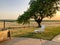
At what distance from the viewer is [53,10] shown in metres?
11.6

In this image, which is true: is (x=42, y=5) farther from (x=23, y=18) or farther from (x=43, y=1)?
(x=23, y=18)

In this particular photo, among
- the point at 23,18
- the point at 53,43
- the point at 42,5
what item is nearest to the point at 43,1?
the point at 42,5

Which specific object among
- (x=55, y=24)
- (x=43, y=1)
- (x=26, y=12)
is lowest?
(x=55, y=24)

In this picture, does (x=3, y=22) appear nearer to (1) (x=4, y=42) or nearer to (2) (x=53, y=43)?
(1) (x=4, y=42)

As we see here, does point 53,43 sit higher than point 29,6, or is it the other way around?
point 29,6

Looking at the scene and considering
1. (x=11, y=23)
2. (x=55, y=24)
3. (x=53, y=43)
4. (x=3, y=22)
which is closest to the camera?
(x=53, y=43)

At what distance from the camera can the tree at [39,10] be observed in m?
10.5

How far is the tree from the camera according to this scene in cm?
1051

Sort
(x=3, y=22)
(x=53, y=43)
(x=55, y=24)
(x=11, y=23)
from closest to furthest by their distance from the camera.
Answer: (x=53, y=43), (x=3, y=22), (x=11, y=23), (x=55, y=24)

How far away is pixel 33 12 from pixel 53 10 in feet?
5.00

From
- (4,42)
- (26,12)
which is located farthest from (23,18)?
(4,42)

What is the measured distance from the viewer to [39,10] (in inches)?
445

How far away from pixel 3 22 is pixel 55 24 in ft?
12.9

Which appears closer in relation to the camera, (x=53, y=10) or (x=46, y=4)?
(x=46, y=4)
